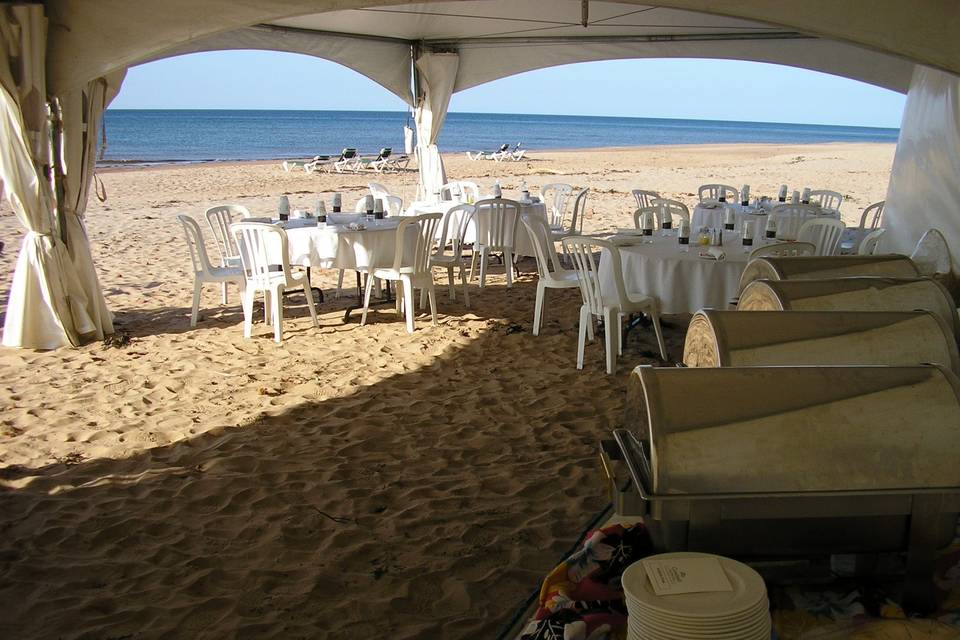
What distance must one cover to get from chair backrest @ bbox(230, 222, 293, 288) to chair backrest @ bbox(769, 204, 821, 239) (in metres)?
4.14

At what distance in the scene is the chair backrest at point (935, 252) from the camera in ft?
14.0

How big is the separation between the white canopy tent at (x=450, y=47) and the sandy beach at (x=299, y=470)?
3.82 ft

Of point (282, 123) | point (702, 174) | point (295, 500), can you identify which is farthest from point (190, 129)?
point (295, 500)

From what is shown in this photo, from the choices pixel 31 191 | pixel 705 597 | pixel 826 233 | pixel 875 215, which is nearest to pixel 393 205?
pixel 31 191

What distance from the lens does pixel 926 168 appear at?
5.09 meters

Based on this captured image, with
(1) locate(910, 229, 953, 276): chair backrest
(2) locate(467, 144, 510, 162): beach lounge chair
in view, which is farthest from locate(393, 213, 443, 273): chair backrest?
(2) locate(467, 144, 510, 162): beach lounge chair

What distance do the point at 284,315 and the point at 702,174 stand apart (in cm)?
1612

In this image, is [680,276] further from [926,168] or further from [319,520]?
[319,520]

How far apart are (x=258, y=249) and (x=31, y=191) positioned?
1.38 m

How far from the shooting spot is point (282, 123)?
4794cm

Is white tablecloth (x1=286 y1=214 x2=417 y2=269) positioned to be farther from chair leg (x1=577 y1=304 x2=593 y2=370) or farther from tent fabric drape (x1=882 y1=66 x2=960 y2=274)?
tent fabric drape (x1=882 y1=66 x2=960 y2=274)

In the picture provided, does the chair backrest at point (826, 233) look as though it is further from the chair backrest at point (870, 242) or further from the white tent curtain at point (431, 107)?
the white tent curtain at point (431, 107)

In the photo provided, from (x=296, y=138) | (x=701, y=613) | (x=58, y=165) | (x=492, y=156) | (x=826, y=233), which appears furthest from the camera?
(x=296, y=138)

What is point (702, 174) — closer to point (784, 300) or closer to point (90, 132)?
point (90, 132)
